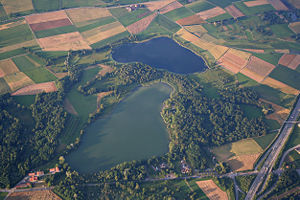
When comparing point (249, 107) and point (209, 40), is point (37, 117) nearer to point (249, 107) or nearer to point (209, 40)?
point (249, 107)

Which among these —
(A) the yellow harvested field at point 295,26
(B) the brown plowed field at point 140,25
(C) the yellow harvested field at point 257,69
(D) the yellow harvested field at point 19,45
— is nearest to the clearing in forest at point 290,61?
(C) the yellow harvested field at point 257,69

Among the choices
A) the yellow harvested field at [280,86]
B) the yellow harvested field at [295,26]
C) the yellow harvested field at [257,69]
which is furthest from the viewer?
the yellow harvested field at [295,26]

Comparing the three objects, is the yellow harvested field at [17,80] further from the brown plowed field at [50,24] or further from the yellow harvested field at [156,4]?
the yellow harvested field at [156,4]

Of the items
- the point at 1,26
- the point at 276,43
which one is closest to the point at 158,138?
the point at 276,43

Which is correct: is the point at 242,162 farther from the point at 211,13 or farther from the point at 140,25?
the point at 211,13

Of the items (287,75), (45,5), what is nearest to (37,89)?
(45,5)

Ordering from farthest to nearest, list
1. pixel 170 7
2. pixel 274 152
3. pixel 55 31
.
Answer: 1. pixel 170 7
2. pixel 55 31
3. pixel 274 152
